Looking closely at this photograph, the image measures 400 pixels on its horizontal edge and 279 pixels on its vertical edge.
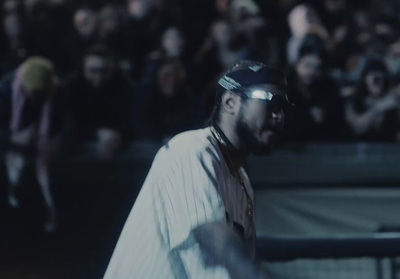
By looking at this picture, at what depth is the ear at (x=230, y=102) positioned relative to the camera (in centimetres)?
294

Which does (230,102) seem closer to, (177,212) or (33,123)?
(177,212)

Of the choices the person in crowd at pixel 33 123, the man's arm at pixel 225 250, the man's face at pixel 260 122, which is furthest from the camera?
the person in crowd at pixel 33 123

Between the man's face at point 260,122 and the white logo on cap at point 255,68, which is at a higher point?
the white logo on cap at point 255,68

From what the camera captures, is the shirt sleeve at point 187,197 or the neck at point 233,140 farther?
the neck at point 233,140

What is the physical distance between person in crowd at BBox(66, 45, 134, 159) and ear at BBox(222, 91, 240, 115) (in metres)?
3.93

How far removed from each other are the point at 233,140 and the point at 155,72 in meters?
4.20

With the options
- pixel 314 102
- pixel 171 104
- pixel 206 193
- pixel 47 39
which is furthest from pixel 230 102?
pixel 47 39

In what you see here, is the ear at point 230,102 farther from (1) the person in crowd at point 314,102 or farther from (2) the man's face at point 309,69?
(2) the man's face at point 309,69

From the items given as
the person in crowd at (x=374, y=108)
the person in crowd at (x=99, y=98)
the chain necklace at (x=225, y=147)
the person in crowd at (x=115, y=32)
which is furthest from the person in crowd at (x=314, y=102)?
the chain necklace at (x=225, y=147)

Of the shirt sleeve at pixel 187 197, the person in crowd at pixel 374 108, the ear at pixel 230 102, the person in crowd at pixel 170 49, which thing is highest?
the ear at pixel 230 102

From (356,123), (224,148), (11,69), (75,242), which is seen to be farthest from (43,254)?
(224,148)

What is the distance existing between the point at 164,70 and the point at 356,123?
154 cm

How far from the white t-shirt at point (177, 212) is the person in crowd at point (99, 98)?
3.98 m

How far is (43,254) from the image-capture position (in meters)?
6.57
